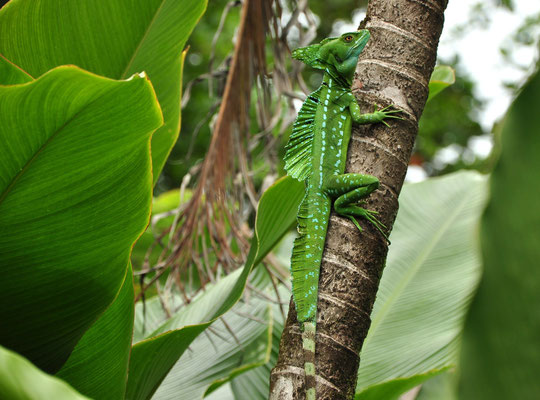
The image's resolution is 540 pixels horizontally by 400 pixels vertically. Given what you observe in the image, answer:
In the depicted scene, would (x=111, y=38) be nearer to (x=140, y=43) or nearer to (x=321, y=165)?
(x=140, y=43)

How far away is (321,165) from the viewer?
72.6 inches

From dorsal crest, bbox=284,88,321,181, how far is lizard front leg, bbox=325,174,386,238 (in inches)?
8.9

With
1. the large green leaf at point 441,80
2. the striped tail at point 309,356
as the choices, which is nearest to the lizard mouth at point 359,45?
the large green leaf at point 441,80

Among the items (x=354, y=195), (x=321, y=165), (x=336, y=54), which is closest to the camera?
(x=354, y=195)

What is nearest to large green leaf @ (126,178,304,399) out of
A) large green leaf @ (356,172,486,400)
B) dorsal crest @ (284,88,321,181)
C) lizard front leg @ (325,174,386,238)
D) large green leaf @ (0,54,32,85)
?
dorsal crest @ (284,88,321,181)

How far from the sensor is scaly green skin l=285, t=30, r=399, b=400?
149 cm

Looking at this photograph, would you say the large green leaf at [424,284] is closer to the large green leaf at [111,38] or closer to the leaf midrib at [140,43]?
the large green leaf at [111,38]

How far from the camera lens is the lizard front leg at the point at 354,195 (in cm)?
151

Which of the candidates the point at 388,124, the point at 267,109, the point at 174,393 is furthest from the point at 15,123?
the point at 267,109

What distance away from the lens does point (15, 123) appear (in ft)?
4.24

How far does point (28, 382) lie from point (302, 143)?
4.33 ft

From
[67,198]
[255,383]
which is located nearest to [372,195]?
[67,198]

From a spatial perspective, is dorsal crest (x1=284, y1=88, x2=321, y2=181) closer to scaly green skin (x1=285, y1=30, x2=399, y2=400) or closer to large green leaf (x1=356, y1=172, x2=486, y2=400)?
scaly green skin (x1=285, y1=30, x2=399, y2=400)

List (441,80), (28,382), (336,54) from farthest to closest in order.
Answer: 1. (441,80)
2. (336,54)
3. (28,382)
